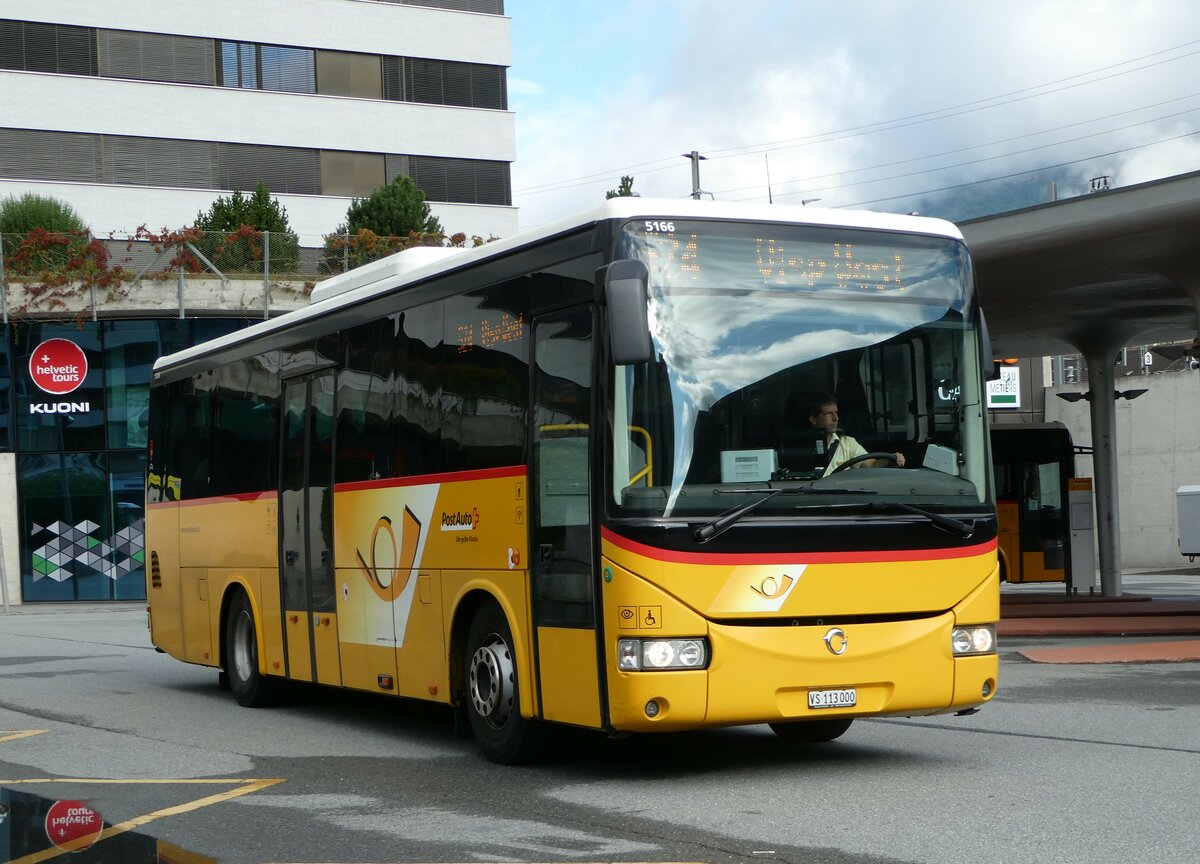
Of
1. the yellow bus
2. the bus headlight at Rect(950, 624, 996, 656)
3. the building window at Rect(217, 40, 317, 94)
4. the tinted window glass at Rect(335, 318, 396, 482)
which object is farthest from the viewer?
the building window at Rect(217, 40, 317, 94)

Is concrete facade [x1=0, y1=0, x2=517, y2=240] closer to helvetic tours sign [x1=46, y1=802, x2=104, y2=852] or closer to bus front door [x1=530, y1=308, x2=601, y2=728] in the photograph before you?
bus front door [x1=530, y1=308, x2=601, y2=728]

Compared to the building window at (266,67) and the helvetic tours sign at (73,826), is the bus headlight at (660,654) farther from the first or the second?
the building window at (266,67)

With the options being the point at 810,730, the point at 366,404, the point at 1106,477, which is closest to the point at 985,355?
the point at 810,730

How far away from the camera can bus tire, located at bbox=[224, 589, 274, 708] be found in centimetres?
1371

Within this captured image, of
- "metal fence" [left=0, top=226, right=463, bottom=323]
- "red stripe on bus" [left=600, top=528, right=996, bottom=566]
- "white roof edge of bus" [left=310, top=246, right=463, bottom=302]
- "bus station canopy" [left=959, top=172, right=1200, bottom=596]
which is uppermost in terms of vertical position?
"metal fence" [left=0, top=226, right=463, bottom=323]

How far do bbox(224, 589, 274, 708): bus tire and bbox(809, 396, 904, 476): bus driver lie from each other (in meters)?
6.57

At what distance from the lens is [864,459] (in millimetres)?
8703

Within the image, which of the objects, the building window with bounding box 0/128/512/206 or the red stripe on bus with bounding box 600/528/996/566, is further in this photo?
the building window with bounding box 0/128/512/206

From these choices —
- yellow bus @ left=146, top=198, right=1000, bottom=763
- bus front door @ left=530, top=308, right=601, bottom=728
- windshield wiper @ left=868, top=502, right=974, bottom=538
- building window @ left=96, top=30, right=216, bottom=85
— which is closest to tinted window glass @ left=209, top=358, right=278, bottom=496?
yellow bus @ left=146, top=198, right=1000, bottom=763

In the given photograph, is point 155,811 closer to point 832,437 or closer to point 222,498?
point 832,437

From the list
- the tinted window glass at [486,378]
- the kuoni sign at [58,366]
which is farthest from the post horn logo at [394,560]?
the kuoni sign at [58,366]

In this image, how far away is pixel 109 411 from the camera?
121 feet

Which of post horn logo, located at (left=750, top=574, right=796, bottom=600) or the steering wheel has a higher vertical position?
the steering wheel

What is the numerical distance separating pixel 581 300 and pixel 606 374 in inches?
23.3
